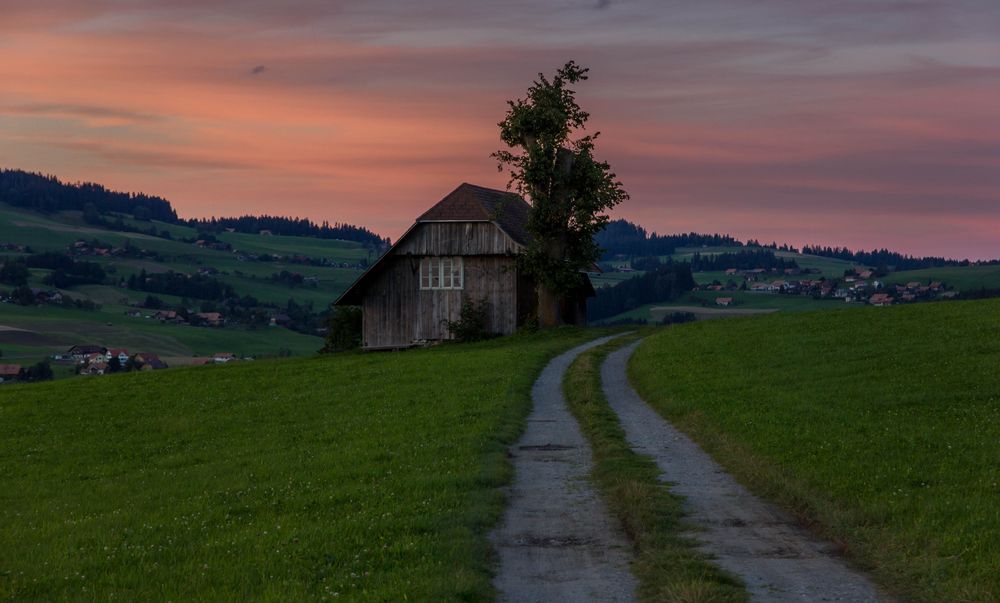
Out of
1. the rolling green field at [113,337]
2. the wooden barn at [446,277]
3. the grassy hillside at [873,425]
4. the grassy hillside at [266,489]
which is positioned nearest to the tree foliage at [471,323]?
the wooden barn at [446,277]

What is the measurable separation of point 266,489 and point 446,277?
46.8 m

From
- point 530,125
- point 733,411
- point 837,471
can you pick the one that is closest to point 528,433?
point 733,411

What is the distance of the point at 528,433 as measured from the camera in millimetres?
24156

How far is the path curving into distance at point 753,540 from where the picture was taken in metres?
11.2

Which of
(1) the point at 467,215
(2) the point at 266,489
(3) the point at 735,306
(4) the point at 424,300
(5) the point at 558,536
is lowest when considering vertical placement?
(3) the point at 735,306

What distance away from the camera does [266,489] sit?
18.5 meters

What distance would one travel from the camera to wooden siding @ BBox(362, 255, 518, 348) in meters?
64.2

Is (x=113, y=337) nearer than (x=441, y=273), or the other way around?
(x=441, y=273)

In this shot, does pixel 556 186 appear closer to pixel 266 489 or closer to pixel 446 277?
pixel 446 277

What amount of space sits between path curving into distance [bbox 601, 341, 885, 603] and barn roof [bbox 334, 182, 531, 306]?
4280 centimetres

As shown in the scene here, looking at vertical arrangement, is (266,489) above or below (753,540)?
below

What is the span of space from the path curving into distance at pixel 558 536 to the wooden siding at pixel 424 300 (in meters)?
41.9

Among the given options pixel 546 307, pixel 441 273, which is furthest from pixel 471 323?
pixel 546 307

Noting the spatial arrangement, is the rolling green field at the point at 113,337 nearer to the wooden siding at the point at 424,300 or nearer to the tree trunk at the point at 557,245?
the wooden siding at the point at 424,300
